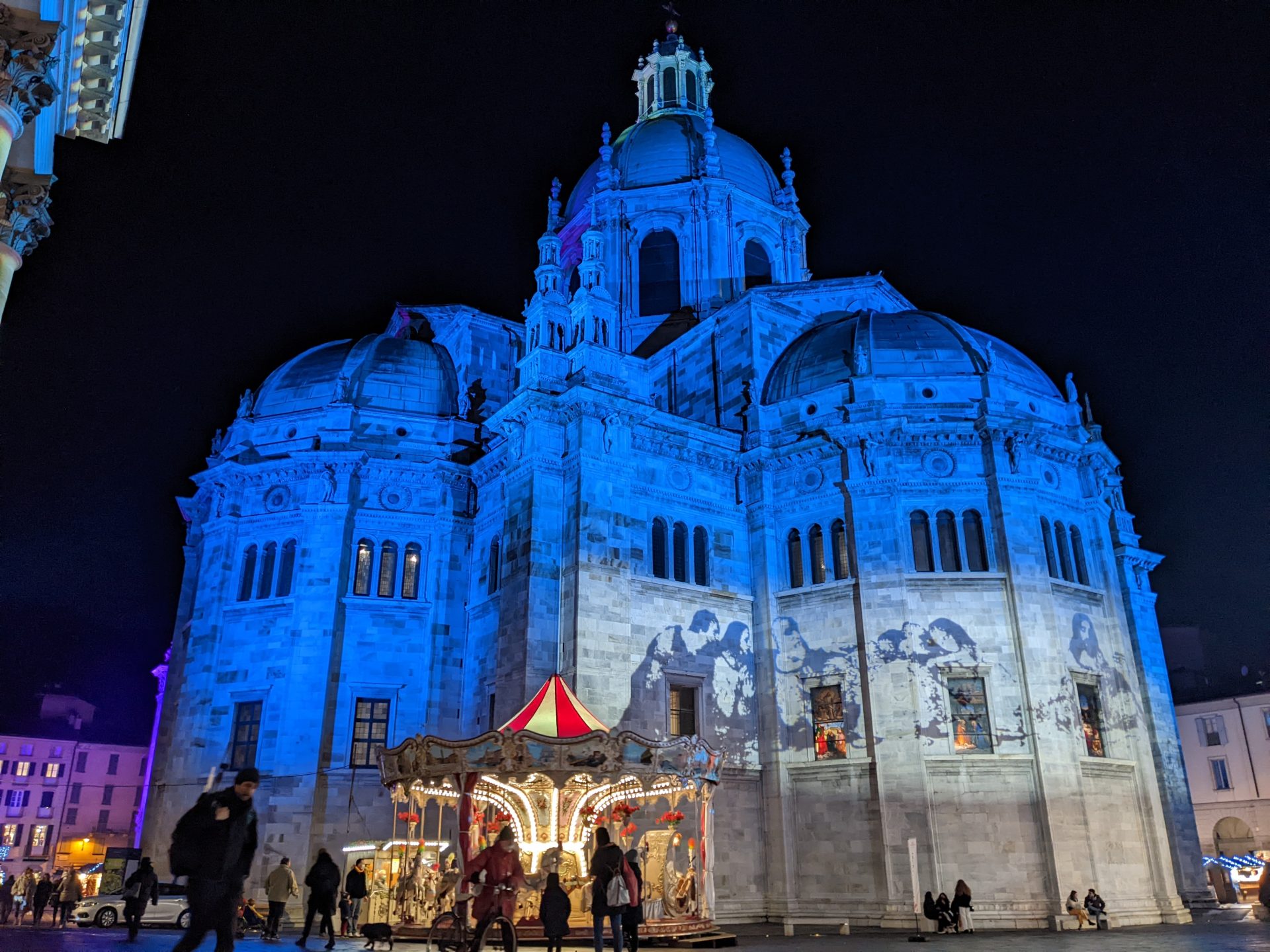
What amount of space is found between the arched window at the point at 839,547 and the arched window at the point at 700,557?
3.90 metres

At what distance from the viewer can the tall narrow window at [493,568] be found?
102 ft

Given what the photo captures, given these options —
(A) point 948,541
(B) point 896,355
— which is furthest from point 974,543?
(B) point 896,355

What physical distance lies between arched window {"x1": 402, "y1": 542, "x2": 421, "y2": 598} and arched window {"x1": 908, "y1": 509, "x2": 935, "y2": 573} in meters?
16.2

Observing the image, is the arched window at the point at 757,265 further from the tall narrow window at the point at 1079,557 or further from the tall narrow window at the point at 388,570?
the tall narrow window at the point at 388,570

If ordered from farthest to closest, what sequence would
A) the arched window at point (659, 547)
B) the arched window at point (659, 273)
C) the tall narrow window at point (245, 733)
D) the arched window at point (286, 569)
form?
1. the arched window at point (659, 273)
2. the arched window at point (286, 569)
3. the tall narrow window at point (245, 733)
4. the arched window at point (659, 547)

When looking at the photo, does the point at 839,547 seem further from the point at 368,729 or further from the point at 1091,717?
the point at 368,729

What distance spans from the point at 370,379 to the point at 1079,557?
991 inches

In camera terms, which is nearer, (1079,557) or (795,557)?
(1079,557)

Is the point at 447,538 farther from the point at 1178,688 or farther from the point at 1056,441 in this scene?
the point at 1178,688

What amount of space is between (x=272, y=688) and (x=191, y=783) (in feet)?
12.2

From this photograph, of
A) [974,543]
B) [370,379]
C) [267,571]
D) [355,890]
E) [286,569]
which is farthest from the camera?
[370,379]

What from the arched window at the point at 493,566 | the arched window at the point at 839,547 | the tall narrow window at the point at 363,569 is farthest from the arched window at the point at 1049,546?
the tall narrow window at the point at 363,569

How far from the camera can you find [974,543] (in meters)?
30.2

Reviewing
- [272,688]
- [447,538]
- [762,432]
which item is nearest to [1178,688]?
[762,432]
